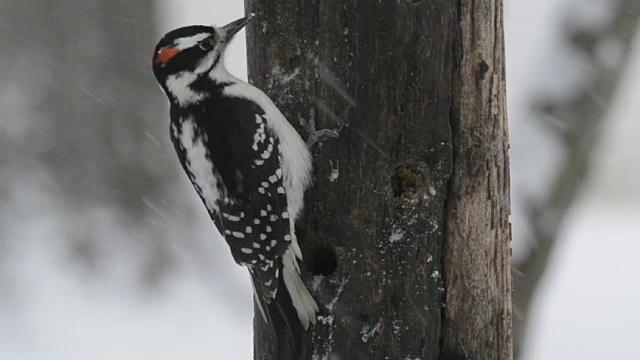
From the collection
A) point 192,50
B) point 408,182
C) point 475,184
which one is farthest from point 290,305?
point 192,50

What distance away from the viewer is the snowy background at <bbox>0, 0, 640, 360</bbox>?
7.84m

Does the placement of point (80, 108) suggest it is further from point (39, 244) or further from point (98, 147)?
point (39, 244)

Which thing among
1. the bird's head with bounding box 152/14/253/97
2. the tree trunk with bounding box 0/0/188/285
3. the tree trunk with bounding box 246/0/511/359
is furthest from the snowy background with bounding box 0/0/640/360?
the tree trunk with bounding box 246/0/511/359

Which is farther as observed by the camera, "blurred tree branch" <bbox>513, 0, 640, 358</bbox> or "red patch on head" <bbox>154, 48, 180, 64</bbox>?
"blurred tree branch" <bbox>513, 0, 640, 358</bbox>

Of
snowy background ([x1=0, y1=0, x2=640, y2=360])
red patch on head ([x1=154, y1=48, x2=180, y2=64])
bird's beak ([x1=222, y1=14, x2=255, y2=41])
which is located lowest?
snowy background ([x1=0, y1=0, x2=640, y2=360])

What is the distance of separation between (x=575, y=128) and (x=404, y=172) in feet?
9.16

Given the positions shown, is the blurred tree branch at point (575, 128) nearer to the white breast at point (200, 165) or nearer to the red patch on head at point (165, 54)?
the white breast at point (200, 165)

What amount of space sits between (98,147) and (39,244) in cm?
152

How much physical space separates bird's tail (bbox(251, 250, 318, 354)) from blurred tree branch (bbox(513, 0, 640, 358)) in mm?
2636

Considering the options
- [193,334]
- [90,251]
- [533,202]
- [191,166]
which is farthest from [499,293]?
[90,251]

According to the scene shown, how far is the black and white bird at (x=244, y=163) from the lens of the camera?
3.38 meters

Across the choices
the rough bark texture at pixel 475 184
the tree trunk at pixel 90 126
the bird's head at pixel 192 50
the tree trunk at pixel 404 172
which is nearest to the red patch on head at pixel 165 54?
the bird's head at pixel 192 50

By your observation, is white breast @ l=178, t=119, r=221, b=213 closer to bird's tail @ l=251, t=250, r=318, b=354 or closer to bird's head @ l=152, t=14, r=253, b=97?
bird's head @ l=152, t=14, r=253, b=97

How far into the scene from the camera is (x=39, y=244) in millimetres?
8844
